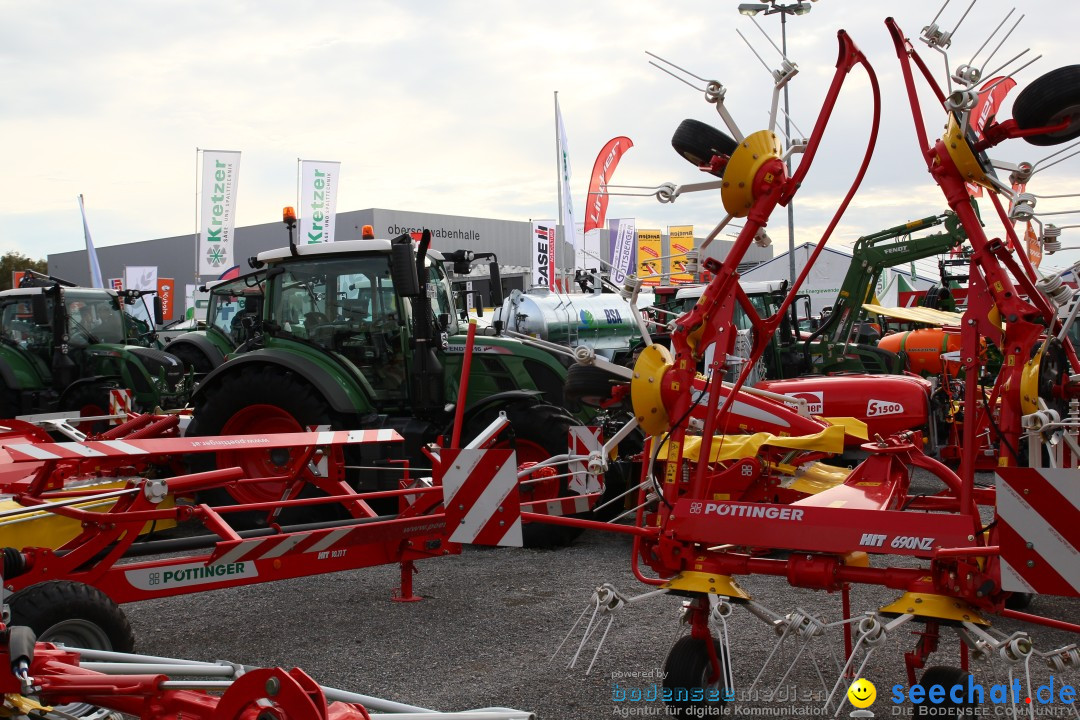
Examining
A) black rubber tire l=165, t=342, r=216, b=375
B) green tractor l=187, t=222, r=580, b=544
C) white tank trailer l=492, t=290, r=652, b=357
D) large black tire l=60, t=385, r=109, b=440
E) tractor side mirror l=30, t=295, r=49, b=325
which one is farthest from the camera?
white tank trailer l=492, t=290, r=652, b=357

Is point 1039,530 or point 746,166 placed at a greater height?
point 746,166

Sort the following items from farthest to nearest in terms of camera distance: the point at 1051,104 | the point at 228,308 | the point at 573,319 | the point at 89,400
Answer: the point at 573,319 → the point at 228,308 → the point at 89,400 → the point at 1051,104

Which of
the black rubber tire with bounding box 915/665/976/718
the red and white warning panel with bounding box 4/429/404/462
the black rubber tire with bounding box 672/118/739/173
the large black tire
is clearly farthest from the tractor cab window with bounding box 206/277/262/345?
the black rubber tire with bounding box 915/665/976/718

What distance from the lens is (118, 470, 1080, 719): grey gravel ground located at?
152 inches

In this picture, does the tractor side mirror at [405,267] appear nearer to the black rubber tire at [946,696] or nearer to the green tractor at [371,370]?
the green tractor at [371,370]

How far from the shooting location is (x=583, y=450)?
20.1ft

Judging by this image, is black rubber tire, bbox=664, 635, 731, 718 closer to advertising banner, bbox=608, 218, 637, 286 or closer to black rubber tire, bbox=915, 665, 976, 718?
black rubber tire, bbox=915, 665, 976, 718

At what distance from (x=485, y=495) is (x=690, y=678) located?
111 centimetres

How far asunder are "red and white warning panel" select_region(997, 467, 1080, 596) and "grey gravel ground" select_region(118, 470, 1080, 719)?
1018 mm

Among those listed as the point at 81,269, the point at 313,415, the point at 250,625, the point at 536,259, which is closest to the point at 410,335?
the point at 313,415

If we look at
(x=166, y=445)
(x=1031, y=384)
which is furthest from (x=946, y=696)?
(x=166, y=445)

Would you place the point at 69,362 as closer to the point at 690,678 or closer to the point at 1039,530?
the point at 690,678

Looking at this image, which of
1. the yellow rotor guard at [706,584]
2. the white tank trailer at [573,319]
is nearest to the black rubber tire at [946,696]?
the yellow rotor guard at [706,584]

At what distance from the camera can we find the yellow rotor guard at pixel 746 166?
3.59m
